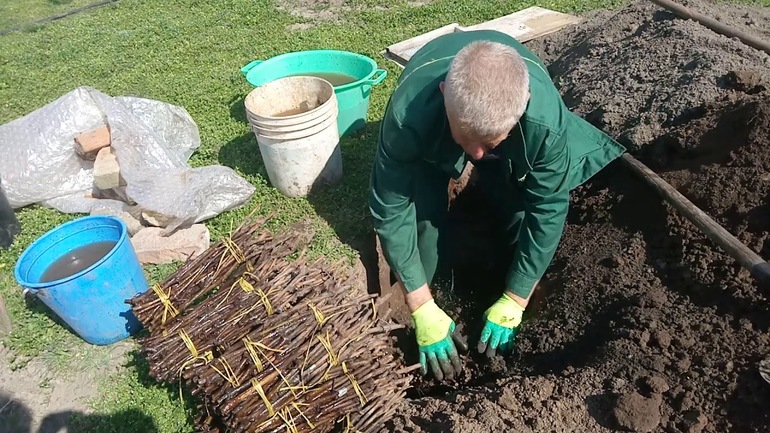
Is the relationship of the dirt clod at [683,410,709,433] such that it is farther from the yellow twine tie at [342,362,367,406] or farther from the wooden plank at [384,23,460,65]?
the wooden plank at [384,23,460,65]

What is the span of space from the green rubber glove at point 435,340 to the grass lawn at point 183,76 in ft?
2.78

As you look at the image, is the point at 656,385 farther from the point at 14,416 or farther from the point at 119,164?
the point at 119,164

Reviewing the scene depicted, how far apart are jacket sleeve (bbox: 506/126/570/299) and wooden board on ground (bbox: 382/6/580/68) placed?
335 centimetres

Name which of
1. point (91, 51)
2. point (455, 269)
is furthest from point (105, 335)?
point (91, 51)

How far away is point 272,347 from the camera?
8.52 ft

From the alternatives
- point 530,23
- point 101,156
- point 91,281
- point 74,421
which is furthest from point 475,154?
point 530,23

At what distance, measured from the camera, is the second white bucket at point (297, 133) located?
3.89 metres

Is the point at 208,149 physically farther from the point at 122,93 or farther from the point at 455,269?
the point at 455,269

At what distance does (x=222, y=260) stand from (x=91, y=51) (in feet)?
17.3

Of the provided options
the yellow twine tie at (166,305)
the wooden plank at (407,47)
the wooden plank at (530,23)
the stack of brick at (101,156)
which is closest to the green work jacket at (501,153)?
the yellow twine tie at (166,305)

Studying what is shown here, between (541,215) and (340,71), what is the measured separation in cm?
273

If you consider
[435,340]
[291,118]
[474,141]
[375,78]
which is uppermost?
[474,141]

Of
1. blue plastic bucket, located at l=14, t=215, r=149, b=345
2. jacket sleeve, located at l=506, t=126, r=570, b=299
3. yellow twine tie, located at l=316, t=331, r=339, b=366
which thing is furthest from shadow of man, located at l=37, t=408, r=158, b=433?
jacket sleeve, located at l=506, t=126, r=570, b=299

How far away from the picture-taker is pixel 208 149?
483cm
